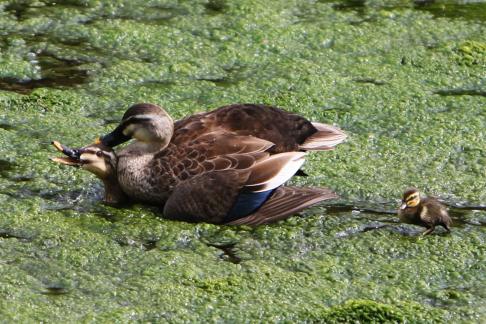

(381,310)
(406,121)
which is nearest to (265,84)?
(406,121)

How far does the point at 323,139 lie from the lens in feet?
23.4

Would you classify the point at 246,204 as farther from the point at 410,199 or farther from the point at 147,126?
the point at 410,199

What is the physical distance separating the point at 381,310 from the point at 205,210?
1263 millimetres

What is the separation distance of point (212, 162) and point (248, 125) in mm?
343

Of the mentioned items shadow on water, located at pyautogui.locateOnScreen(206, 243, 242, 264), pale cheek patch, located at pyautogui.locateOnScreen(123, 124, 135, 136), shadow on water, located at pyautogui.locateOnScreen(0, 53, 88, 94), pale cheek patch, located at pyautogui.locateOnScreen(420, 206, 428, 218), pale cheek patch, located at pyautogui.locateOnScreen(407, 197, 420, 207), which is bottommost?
shadow on water, located at pyautogui.locateOnScreen(206, 243, 242, 264)

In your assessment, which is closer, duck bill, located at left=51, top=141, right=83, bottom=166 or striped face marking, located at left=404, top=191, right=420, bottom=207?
striped face marking, located at left=404, top=191, right=420, bottom=207

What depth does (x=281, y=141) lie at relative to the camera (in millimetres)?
6941

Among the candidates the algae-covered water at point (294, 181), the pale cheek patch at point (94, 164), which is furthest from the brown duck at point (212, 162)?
the algae-covered water at point (294, 181)

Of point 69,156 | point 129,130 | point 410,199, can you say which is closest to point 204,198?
point 129,130

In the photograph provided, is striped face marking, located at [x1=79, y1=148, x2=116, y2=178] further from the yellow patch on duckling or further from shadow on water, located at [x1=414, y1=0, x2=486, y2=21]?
shadow on water, located at [x1=414, y1=0, x2=486, y2=21]

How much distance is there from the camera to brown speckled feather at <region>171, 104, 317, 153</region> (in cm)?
690

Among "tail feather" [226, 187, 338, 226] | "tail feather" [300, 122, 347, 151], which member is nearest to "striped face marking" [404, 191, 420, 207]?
"tail feather" [226, 187, 338, 226]

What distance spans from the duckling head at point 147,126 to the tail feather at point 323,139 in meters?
0.81

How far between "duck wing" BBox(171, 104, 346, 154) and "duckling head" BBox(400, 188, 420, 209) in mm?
655
